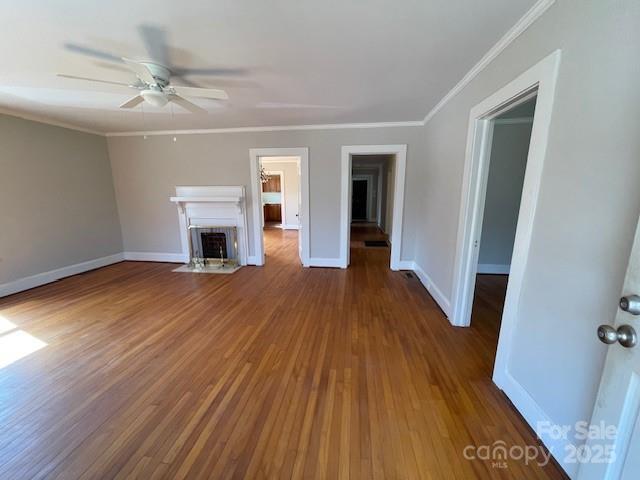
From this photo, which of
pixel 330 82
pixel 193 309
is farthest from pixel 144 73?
pixel 193 309

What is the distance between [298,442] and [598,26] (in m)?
2.50

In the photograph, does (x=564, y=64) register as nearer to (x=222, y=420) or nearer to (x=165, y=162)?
(x=222, y=420)

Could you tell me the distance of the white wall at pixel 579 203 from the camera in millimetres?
960

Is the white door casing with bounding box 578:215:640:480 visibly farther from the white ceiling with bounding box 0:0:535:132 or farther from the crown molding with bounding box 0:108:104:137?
the crown molding with bounding box 0:108:104:137

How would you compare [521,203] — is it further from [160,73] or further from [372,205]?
[372,205]

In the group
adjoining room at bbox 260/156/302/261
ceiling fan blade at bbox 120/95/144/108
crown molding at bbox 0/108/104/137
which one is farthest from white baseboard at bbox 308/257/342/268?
crown molding at bbox 0/108/104/137

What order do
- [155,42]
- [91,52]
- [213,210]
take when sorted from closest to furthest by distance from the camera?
[155,42] < [91,52] < [213,210]

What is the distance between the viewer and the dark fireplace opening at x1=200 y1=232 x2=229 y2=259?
4723 mm

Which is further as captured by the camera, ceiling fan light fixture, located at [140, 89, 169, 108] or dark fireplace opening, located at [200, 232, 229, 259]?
dark fireplace opening, located at [200, 232, 229, 259]

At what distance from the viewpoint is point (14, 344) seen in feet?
7.29

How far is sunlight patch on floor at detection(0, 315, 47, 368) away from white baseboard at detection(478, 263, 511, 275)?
575 cm

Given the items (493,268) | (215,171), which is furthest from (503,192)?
(215,171)

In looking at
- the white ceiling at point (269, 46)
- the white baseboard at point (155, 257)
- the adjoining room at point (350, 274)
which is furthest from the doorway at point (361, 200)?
the white ceiling at point (269, 46)

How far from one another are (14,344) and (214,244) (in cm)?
279
